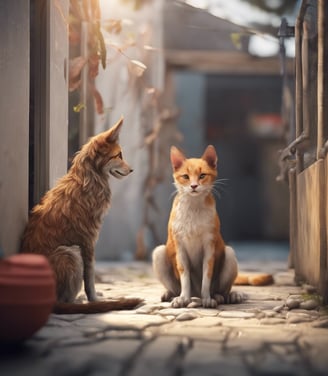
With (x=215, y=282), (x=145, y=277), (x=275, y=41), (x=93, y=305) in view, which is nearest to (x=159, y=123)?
(x=275, y=41)

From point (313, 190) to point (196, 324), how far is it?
183 cm

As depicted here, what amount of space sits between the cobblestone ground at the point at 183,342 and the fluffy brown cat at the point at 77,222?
252 millimetres

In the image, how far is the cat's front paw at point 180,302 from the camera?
445 cm

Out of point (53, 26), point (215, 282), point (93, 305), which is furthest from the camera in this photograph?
point (53, 26)

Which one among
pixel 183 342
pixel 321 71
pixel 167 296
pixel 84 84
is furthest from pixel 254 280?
pixel 84 84

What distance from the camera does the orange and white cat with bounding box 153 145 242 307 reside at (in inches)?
179

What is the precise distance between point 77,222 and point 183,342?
1381 millimetres

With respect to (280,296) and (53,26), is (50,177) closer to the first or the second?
(53,26)

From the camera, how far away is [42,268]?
3045mm

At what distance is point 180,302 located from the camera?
4457 mm

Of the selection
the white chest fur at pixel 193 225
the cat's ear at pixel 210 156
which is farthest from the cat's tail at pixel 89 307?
the cat's ear at pixel 210 156

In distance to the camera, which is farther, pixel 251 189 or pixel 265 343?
pixel 251 189

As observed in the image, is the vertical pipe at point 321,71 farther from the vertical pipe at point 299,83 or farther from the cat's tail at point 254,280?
the cat's tail at point 254,280

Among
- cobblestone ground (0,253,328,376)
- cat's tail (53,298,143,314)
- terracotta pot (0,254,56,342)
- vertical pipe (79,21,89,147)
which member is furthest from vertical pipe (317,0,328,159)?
vertical pipe (79,21,89,147)
